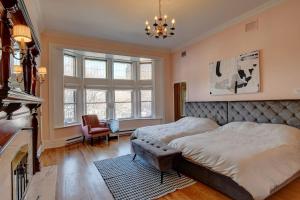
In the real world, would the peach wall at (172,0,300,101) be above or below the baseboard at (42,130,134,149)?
above

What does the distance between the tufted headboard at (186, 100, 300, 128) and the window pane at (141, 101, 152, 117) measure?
2178mm

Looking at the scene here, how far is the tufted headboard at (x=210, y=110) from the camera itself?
179 inches

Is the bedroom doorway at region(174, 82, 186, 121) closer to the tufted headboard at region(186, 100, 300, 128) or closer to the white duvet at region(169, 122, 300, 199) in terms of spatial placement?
the tufted headboard at region(186, 100, 300, 128)

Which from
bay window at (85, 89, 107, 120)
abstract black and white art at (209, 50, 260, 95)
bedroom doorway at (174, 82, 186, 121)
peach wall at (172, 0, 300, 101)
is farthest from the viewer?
bedroom doorway at (174, 82, 186, 121)

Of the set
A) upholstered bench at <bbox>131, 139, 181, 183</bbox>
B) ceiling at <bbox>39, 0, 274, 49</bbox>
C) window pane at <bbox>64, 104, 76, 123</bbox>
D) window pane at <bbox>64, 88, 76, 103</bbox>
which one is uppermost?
ceiling at <bbox>39, 0, 274, 49</bbox>

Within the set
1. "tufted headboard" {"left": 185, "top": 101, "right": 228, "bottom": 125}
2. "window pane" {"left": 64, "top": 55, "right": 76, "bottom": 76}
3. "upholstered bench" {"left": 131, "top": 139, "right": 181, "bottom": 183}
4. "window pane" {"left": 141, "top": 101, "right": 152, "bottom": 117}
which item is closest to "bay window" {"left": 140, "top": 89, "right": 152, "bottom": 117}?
"window pane" {"left": 141, "top": 101, "right": 152, "bottom": 117}

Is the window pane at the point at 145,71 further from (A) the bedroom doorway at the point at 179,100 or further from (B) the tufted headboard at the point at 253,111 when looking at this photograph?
(B) the tufted headboard at the point at 253,111

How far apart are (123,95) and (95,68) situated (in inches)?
55.7

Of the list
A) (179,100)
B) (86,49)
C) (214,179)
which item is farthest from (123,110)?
(214,179)

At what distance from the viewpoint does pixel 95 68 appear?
20.7ft

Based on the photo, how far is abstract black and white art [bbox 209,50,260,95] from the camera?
396 centimetres

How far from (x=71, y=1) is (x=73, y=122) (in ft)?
11.8

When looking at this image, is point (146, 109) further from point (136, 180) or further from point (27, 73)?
point (27, 73)

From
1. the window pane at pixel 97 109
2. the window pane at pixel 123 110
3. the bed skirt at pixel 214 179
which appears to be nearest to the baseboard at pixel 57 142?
the window pane at pixel 97 109
